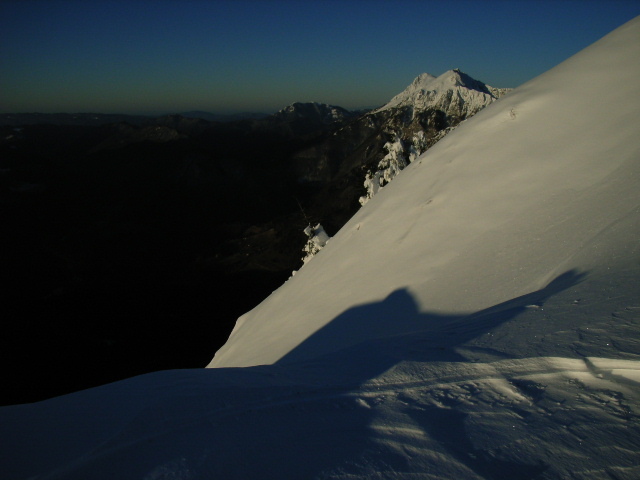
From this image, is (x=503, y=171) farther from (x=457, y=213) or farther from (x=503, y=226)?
(x=503, y=226)

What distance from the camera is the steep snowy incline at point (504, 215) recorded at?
4.66 meters

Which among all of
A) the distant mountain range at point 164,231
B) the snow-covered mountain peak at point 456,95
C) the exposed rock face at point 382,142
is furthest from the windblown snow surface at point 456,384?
the snow-covered mountain peak at point 456,95

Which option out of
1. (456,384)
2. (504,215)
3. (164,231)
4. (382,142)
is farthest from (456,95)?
(456,384)

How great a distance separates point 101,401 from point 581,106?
966cm

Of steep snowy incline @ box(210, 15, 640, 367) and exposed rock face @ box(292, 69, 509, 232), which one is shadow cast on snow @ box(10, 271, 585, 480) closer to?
steep snowy incline @ box(210, 15, 640, 367)

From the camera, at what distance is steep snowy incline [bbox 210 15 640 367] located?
183 inches

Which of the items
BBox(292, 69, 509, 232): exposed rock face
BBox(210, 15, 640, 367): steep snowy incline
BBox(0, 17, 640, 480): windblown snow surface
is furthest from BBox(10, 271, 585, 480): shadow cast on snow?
BBox(292, 69, 509, 232): exposed rock face

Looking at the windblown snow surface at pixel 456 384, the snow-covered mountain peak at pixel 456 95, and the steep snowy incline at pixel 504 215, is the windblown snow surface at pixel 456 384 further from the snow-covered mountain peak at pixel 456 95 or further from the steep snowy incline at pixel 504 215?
the snow-covered mountain peak at pixel 456 95

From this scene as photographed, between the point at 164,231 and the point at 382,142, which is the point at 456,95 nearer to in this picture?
the point at 382,142

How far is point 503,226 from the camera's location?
19.5 feet

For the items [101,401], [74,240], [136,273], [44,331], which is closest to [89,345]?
[44,331]

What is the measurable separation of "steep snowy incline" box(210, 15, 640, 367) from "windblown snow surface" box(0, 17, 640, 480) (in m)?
0.05

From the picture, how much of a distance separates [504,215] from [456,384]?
4.53m

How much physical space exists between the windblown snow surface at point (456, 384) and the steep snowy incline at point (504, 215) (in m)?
0.05
